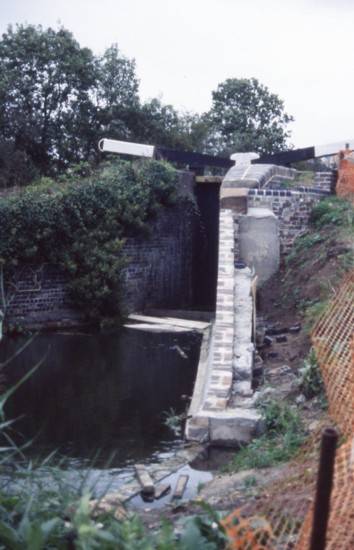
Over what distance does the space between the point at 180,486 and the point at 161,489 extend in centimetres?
15

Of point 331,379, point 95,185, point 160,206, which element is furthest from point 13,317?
point 331,379

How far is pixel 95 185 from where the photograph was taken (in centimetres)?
1261

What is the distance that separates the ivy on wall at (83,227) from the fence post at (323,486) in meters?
9.88

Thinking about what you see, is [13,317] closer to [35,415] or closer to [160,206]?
[160,206]

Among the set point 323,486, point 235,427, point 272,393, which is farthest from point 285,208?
point 323,486

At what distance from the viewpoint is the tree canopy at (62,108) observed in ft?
80.9

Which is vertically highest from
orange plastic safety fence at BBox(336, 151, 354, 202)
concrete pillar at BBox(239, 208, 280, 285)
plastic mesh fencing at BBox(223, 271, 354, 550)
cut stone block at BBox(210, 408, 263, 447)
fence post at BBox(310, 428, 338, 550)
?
orange plastic safety fence at BBox(336, 151, 354, 202)

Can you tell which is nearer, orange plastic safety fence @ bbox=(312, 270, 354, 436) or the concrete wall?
orange plastic safety fence @ bbox=(312, 270, 354, 436)

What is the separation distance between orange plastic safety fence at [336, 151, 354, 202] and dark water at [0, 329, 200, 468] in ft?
13.2

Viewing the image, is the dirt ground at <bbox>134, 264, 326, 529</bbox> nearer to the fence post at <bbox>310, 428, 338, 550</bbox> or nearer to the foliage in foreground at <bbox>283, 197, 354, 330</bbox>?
the foliage in foreground at <bbox>283, 197, 354, 330</bbox>

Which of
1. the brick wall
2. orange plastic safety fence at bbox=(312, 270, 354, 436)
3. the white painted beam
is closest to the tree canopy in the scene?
the white painted beam

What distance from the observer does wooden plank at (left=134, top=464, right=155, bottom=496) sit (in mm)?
4652

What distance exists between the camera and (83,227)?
12305 mm

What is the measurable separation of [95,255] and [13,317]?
2006 mm
